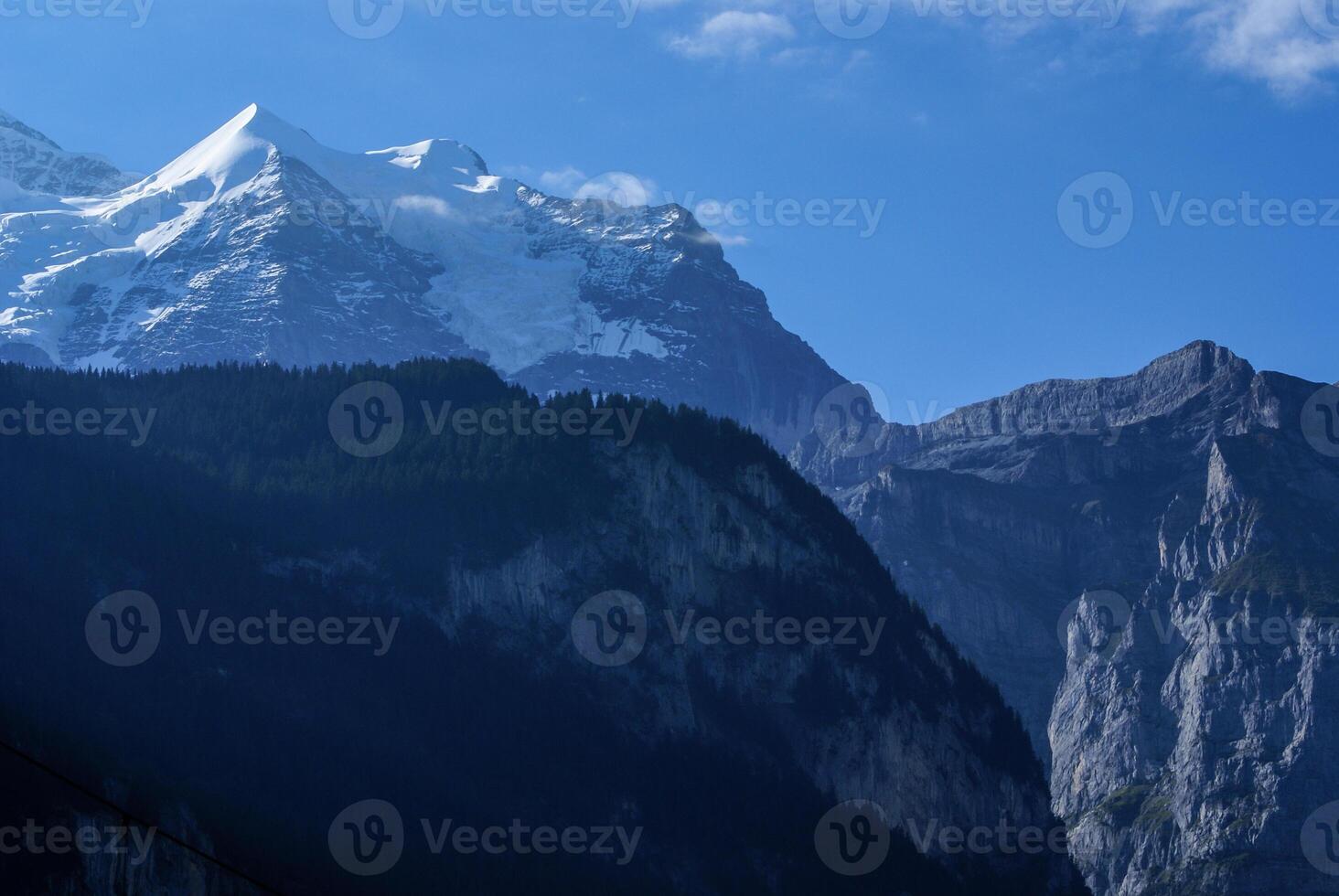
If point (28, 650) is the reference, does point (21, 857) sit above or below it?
below

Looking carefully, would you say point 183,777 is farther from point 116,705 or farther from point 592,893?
point 592,893

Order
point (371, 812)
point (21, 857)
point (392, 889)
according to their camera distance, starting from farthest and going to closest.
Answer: point (371, 812), point (392, 889), point (21, 857)

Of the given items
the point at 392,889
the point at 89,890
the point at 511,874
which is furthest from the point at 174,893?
the point at 511,874

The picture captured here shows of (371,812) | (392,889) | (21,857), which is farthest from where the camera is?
(371,812)

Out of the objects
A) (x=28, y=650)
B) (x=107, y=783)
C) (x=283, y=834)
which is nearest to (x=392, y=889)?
(x=283, y=834)

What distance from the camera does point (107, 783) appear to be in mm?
177125

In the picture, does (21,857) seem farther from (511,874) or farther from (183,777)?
(511,874)

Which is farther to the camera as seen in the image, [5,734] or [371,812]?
[371,812]

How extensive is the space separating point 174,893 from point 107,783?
9219mm

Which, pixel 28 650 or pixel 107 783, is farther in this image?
pixel 28 650

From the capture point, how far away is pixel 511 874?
196875 mm

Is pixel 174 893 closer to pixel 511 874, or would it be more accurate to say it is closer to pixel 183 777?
pixel 183 777

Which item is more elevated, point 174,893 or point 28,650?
point 28,650

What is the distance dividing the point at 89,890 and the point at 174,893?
23.1 ft
